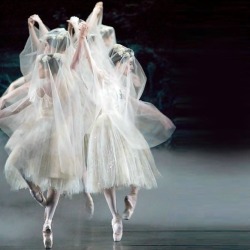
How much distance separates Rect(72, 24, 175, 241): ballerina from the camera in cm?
801

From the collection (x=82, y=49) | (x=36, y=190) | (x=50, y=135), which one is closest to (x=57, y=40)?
(x=82, y=49)

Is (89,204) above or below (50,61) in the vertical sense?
below

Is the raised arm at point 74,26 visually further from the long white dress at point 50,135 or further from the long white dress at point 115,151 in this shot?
the long white dress at point 115,151

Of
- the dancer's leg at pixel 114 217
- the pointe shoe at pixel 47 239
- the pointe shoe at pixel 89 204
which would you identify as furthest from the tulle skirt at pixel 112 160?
the pointe shoe at pixel 89 204

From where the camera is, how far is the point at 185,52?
9.41 meters

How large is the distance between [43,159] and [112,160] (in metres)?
0.47

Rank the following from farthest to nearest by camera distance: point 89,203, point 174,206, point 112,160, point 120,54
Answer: point 174,206, point 89,203, point 120,54, point 112,160

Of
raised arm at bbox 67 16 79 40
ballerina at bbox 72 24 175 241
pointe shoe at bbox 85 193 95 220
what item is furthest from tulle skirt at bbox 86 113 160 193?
raised arm at bbox 67 16 79 40

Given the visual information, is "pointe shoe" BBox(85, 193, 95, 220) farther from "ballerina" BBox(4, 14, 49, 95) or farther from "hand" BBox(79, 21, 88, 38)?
"hand" BBox(79, 21, 88, 38)

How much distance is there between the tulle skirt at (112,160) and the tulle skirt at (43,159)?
139mm

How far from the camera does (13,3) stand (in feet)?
30.8

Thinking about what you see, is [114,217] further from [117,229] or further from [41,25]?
[41,25]

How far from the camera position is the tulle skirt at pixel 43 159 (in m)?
7.91

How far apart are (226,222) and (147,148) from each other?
1.20 meters
